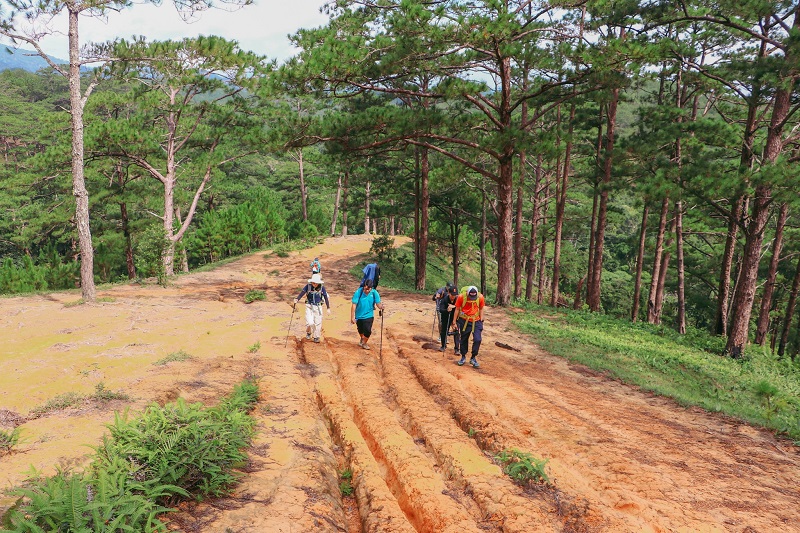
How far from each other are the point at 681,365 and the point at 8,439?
12.8 m

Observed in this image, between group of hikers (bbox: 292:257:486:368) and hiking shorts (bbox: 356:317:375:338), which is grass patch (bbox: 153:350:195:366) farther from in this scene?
hiking shorts (bbox: 356:317:375:338)

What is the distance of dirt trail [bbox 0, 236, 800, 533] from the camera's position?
411cm

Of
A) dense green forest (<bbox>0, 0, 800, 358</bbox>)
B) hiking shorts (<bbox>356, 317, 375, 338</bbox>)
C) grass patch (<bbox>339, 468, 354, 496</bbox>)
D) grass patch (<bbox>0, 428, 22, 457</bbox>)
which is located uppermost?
dense green forest (<bbox>0, 0, 800, 358</bbox>)

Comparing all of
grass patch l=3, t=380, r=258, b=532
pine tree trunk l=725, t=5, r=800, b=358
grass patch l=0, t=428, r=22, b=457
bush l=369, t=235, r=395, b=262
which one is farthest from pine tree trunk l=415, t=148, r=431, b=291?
grass patch l=0, t=428, r=22, b=457

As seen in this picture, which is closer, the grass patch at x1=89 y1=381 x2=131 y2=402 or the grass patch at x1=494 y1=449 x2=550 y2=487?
the grass patch at x1=494 y1=449 x2=550 y2=487

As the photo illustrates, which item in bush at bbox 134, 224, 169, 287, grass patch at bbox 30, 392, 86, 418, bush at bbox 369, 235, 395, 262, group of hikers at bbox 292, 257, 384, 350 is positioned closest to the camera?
grass patch at bbox 30, 392, 86, 418

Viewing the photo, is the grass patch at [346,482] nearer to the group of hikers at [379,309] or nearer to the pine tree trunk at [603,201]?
the group of hikers at [379,309]

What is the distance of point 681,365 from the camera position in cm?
1055

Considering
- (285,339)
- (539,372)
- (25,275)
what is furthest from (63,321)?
(25,275)

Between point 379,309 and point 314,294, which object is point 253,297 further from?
point 379,309

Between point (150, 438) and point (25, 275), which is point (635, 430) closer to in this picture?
point (150, 438)

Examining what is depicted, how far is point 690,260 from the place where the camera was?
30.2 m

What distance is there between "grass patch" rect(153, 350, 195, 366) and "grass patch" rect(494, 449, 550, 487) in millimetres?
5923

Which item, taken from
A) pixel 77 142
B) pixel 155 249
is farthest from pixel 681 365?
pixel 155 249
